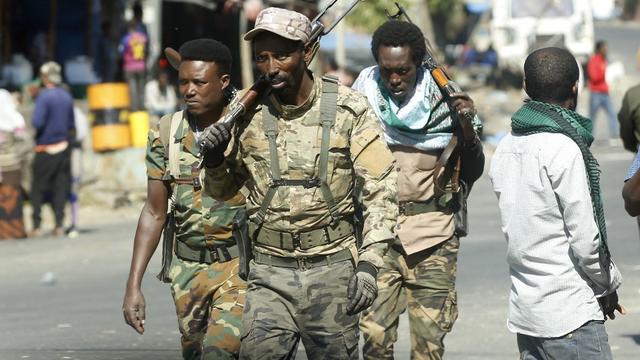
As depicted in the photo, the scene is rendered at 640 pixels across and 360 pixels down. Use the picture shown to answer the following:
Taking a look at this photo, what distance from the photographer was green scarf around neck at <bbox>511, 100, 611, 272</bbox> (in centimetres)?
534

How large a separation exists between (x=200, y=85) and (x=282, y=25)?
111 cm

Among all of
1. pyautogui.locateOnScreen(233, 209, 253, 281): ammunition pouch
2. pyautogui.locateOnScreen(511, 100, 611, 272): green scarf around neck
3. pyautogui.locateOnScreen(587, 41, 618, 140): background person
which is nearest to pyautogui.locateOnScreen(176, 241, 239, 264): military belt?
pyautogui.locateOnScreen(233, 209, 253, 281): ammunition pouch

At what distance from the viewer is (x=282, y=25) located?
5539mm

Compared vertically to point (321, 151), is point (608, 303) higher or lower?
lower

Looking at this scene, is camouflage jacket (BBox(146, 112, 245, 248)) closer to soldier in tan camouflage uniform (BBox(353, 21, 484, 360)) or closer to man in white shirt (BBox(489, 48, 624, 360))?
soldier in tan camouflage uniform (BBox(353, 21, 484, 360))

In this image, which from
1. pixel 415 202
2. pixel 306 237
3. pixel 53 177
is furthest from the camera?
pixel 53 177

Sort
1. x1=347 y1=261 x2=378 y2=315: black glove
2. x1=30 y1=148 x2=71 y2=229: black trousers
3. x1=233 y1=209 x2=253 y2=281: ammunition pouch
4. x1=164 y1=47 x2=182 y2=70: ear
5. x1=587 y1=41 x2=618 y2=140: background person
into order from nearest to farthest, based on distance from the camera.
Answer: x1=347 y1=261 x2=378 y2=315: black glove → x1=233 y1=209 x2=253 y2=281: ammunition pouch → x1=164 y1=47 x2=182 y2=70: ear → x1=30 y1=148 x2=71 y2=229: black trousers → x1=587 y1=41 x2=618 y2=140: background person

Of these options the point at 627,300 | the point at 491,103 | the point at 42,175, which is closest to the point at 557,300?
the point at 627,300

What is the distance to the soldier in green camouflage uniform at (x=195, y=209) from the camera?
656 cm

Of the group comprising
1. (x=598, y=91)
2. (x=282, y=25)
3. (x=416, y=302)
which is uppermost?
(x=282, y=25)

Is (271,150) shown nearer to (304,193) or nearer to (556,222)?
(304,193)

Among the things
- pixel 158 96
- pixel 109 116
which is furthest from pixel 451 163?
pixel 158 96

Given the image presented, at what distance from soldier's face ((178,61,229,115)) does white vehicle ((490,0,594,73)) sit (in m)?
32.2

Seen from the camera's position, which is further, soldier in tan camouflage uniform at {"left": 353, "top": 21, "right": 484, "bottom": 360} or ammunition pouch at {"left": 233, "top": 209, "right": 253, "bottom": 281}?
soldier in tan camouflage uniform at {"left": 353, "top": 21, "right": 484, "bottom": 360}
